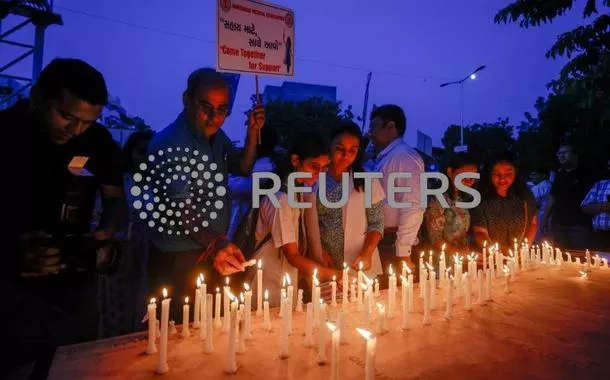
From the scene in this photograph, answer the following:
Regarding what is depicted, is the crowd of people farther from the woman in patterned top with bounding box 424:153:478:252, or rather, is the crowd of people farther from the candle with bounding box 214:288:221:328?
the candle with bounding box 214:288:221:328

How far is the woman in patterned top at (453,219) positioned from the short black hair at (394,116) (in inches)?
24.7

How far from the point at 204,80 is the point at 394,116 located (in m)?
2.17

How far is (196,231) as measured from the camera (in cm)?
296

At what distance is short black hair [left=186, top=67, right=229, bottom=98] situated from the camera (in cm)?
308

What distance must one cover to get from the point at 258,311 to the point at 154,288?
85cm

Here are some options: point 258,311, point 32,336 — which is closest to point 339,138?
point 258,311

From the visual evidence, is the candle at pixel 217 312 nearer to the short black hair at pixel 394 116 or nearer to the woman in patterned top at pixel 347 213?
the woman in patterned top at pixel 347 213

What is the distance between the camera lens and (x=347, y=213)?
3711mm

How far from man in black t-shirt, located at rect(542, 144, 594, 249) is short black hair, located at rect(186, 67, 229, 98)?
5.27 metres

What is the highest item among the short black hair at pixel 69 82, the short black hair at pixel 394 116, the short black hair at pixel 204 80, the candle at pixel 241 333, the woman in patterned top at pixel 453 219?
the short black hair at pixel 394 116

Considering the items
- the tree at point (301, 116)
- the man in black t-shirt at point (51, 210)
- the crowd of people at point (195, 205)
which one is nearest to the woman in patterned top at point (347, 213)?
the crowd of people at point (195, 205)

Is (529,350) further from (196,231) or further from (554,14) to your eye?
(554,14)

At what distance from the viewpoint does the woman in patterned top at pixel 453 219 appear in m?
4.62

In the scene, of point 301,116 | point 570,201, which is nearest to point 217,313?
point 570,201
